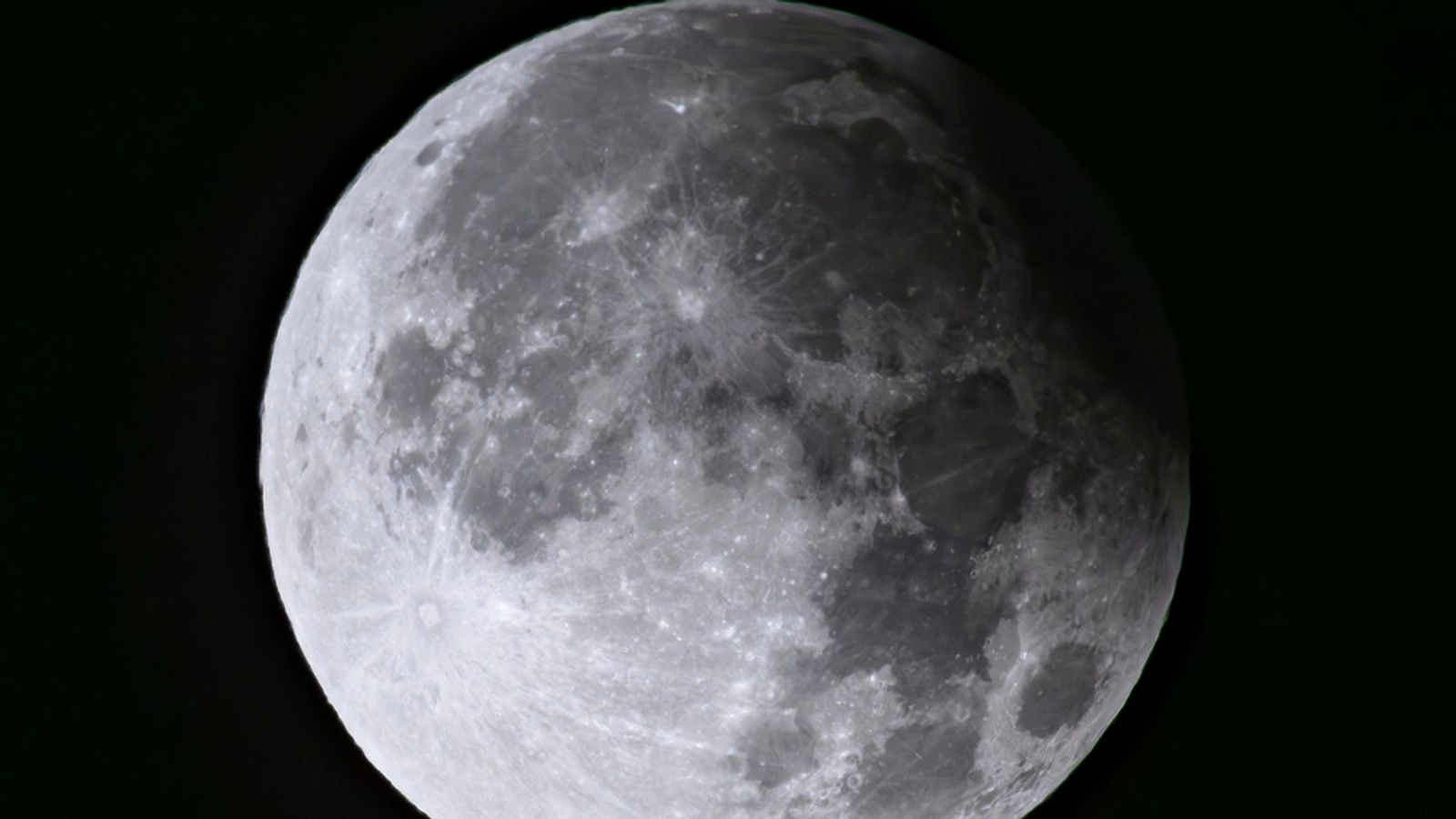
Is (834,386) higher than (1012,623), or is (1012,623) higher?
(834,386)

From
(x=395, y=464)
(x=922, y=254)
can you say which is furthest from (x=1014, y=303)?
(x=395, y=464)

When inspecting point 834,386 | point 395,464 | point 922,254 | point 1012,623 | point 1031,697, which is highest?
point 922,254

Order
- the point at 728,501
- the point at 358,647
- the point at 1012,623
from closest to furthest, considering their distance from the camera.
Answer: the point at 728,501, the point at 1012,623, the point at 358,647

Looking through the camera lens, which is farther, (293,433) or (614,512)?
(293,433)

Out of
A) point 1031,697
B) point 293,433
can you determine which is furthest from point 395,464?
point 1031,697

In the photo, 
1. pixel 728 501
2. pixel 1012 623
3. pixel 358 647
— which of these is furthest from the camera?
pixel 358 647

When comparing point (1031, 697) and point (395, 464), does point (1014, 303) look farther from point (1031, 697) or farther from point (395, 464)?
point (395, 464)
